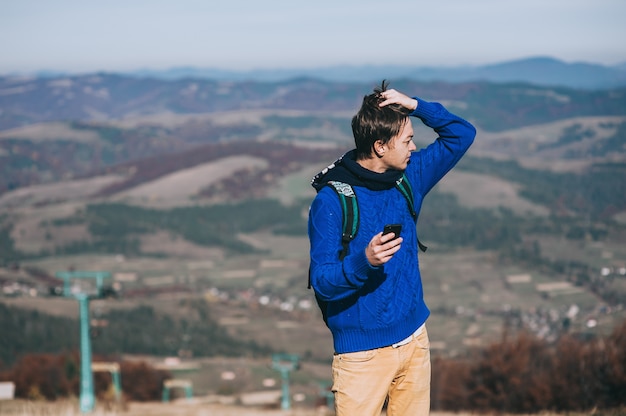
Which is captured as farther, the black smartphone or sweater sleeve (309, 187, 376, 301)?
sweater sleeve (309, 187, 376, 301)

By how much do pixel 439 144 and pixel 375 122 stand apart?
77 centimetres

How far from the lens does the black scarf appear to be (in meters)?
5.29

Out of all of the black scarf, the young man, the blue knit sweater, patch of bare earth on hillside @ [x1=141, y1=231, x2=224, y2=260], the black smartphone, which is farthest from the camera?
patch of bare earth on hillside @ [x1=141, y1=231, x2=224, y2=260]

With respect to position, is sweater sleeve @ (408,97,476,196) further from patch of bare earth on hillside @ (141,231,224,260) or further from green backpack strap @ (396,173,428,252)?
patch of bare earth on hillside @ (141,231,224,260)

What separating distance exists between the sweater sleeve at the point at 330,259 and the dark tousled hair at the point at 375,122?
0.37 m

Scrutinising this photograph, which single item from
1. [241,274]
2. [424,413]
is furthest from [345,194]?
[241,274]

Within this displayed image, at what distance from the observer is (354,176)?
5.35 m

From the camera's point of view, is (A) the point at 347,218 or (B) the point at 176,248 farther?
(B) the point at 176,248

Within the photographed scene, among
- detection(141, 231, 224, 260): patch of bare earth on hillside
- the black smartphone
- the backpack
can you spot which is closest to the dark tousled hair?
the backpack

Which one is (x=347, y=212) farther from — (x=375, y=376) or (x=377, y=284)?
(x=375, y=376)

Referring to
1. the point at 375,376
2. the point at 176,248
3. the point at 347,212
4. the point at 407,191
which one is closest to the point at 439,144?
the point at 407,191

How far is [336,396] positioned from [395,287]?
2.43 ft

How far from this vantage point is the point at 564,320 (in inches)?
3858

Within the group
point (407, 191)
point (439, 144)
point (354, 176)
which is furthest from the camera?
point (439, 144)
